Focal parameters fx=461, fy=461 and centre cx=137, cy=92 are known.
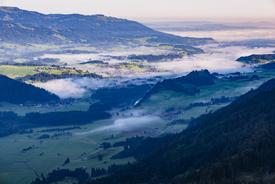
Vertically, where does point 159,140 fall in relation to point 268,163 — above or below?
below

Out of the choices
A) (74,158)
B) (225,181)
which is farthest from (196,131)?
(225,181)

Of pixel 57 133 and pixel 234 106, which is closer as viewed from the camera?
pixel 234 106

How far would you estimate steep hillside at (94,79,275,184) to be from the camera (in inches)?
3324

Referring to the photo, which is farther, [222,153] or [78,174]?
[78,174]

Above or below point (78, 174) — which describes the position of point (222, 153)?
above

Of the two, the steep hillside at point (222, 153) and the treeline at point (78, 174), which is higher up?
the steep hillside at point (222, 153)

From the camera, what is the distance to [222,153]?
106812 millimetres

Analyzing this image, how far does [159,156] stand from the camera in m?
128

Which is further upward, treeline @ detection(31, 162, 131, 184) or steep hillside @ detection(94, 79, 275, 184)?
steep hillside @ detection(94, 79, 275, 184)

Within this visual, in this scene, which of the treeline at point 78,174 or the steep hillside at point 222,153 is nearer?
the steep hillside at point 222,153

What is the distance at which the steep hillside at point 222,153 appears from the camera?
84438 millimetres

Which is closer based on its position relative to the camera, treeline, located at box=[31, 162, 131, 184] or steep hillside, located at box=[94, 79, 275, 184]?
steep hillside, located at box=[94, 79, 275, 184]

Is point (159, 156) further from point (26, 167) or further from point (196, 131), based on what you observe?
point (26, 167)

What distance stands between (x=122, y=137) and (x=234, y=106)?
159 ft
